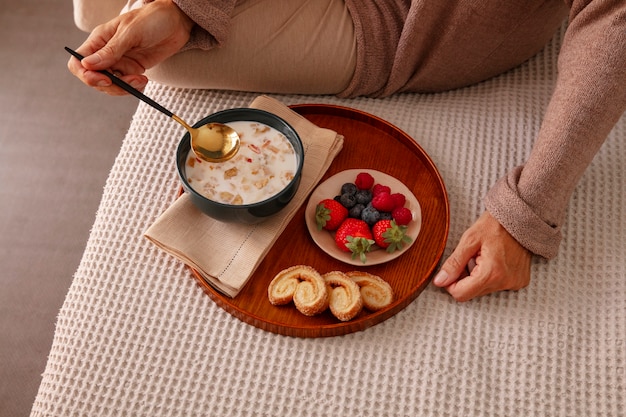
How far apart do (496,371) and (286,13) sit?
67 cm

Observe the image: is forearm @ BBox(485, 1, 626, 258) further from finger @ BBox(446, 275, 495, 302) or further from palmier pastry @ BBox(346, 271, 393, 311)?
palmier pastry @ BBox(346, 271, 393, 311)

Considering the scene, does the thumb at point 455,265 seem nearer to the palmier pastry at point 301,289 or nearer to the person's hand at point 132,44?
the palmier pastry at point 301,289

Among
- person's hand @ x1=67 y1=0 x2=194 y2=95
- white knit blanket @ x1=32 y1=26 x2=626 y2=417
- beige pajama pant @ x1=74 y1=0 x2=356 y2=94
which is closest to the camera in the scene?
white knit blanket @ x1=32 y1=26 x2=626 y2=417

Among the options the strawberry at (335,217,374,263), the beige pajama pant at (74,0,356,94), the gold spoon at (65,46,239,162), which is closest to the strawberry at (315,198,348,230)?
the strawberry at (335,217,374,263)

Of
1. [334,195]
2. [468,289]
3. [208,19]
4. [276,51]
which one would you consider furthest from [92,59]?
[468,289]

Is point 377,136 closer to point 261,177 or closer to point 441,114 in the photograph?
point 441,114

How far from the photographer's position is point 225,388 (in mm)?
841

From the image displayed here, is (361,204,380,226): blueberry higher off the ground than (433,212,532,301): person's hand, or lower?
lower

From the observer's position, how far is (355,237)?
0.89 m

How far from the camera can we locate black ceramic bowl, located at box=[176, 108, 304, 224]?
2.81 feet

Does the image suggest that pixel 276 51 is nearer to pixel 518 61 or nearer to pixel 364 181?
pixel 364 181

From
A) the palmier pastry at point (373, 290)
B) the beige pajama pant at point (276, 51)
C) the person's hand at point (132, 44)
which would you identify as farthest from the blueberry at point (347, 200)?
the person's hand at point (132, 44)

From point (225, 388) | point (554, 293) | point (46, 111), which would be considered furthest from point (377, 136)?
point (46, 111)

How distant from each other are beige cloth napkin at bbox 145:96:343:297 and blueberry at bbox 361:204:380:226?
0.32 ft
